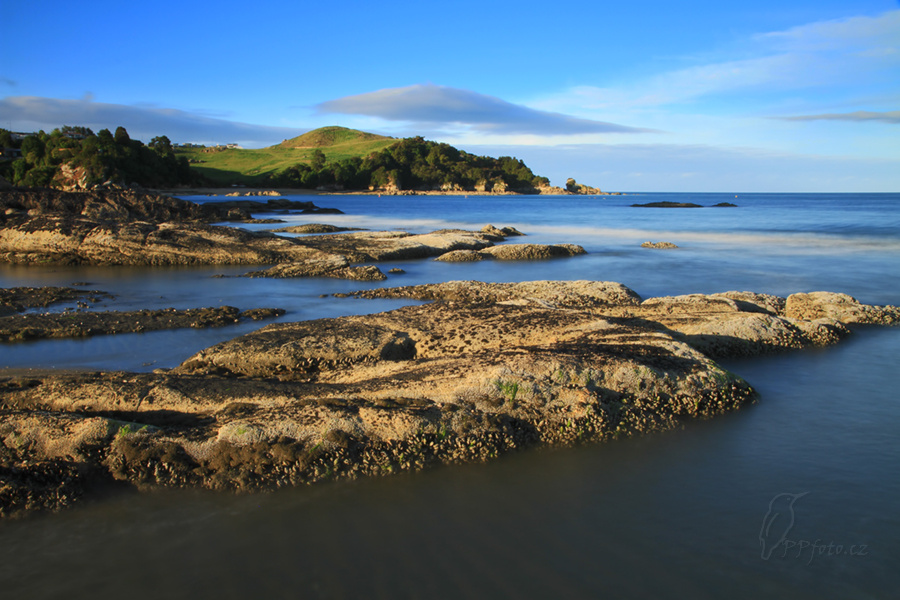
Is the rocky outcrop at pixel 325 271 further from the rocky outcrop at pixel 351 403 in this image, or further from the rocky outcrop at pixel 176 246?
the rocky outcrop at pixel 351 403

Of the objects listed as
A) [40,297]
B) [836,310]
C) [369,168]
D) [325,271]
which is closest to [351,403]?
[836,310]

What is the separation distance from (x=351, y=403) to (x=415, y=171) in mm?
138499

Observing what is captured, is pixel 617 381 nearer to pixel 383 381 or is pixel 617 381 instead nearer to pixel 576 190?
pixel 383 381

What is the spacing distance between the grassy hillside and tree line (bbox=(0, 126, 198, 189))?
82.6 ft

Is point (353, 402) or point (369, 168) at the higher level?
point (369, 168)

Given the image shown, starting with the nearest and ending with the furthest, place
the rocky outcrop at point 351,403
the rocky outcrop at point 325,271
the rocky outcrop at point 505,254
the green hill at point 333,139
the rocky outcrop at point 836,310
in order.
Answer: the rocky outcrop at point 351,403 → the rocky outcrop at point 836,310 → the rocky outcrop at point 325,271 → the rocky outcrop at point 505,254 → the green hill at point 333,139

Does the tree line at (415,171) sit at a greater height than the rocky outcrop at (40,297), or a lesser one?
greater

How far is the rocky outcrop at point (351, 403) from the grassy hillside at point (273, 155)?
106 metres

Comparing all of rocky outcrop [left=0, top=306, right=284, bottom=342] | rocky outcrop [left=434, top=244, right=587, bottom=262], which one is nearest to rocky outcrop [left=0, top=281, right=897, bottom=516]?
rocky outcrop [left=0, top=306, right=284, bottom=342]

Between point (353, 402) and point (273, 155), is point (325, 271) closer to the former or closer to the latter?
point (353, 402)

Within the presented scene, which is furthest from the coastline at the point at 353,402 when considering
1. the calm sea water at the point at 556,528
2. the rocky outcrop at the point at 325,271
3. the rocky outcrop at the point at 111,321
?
the rocky outcrop at the point at 325,271

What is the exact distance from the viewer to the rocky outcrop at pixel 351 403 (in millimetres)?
4273

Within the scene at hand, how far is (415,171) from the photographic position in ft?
458

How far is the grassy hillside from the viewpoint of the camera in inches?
4722
